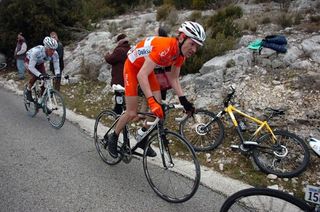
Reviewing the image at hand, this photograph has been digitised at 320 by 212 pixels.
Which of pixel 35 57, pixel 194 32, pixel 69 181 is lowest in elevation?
pixel 69 181

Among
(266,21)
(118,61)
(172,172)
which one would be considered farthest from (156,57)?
(266,21)

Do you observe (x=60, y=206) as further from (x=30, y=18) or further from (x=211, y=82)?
(x=30, y=18)

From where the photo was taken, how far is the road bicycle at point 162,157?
4.13 metres

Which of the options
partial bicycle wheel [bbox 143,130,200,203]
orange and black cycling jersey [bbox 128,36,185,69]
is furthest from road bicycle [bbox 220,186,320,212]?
orange and black cycling jersey [bbox 128,36,185,69]

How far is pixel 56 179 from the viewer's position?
479cm

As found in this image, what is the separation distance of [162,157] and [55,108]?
3849 mm

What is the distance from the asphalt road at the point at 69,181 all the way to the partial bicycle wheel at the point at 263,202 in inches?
41.5

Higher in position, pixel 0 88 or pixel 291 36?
pixel 291 36

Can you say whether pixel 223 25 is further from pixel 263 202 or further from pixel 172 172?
pixel 263 202

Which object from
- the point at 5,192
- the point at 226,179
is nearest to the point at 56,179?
→ the point at 5,192

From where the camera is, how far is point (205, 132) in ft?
19.9

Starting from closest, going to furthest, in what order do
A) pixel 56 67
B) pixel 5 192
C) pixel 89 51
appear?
pixel 5 192 → pixel 56 67 → pixel 89 51

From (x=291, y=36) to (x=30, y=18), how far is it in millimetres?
12225

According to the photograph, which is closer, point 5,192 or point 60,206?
point 60,206
